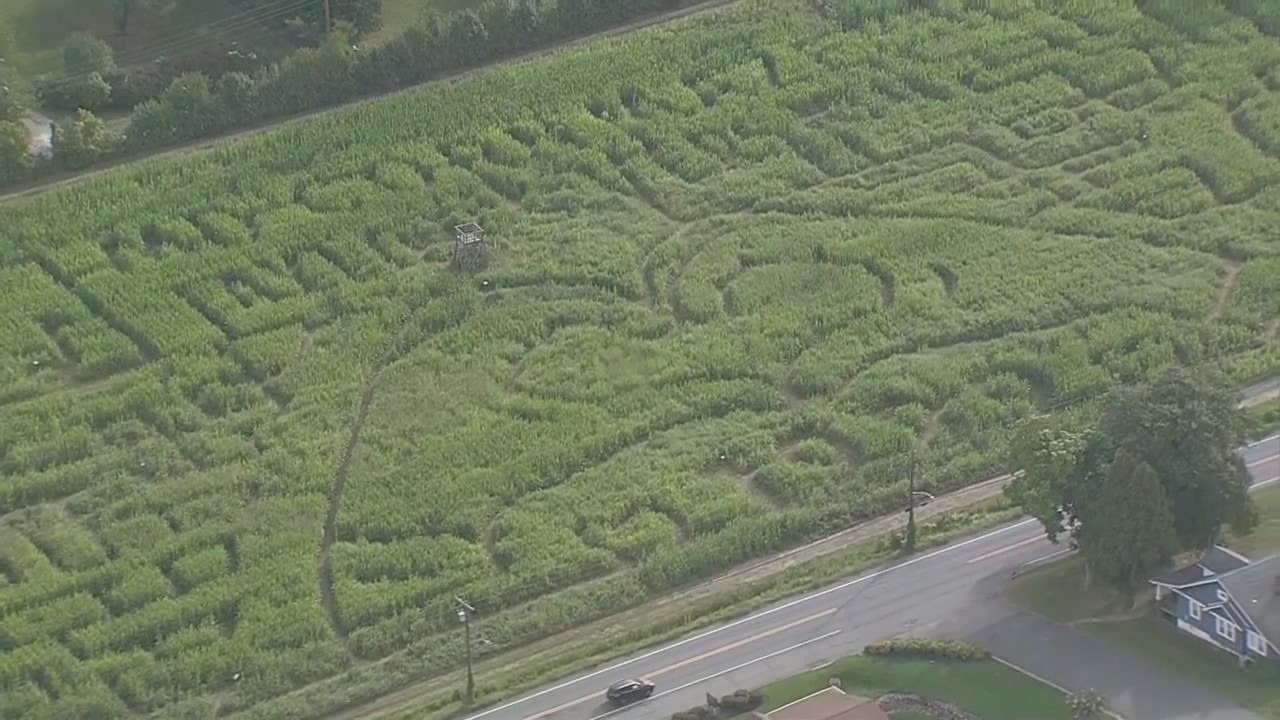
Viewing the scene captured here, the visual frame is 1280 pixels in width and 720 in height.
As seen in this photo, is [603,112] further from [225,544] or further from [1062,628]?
[1062,628]

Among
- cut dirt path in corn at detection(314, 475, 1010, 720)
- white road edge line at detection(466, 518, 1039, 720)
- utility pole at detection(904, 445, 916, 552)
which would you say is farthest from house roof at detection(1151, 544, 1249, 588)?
cut dirt path in corn at detection(314, 475, 1010, 720)

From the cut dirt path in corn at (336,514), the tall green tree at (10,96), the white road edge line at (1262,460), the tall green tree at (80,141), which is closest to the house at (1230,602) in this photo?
the white road edge line at (1262,460)

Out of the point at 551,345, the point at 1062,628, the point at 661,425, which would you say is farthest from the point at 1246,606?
the point at 551,345

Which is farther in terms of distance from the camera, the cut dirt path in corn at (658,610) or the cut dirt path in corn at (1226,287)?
the cut dirt path in corn at (1226,287)

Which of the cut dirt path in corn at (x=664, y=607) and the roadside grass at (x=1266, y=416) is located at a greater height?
the roadside grass at (x=1266, y=416)

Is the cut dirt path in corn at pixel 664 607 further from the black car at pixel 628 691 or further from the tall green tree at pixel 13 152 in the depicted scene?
the tall green tree at pixel 13 152

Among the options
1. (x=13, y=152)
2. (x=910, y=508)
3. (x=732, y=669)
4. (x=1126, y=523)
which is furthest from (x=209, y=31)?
(x=1126, y=523)

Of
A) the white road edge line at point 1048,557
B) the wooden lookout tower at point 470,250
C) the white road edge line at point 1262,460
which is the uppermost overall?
the wooden lookout tower at point 470,250
